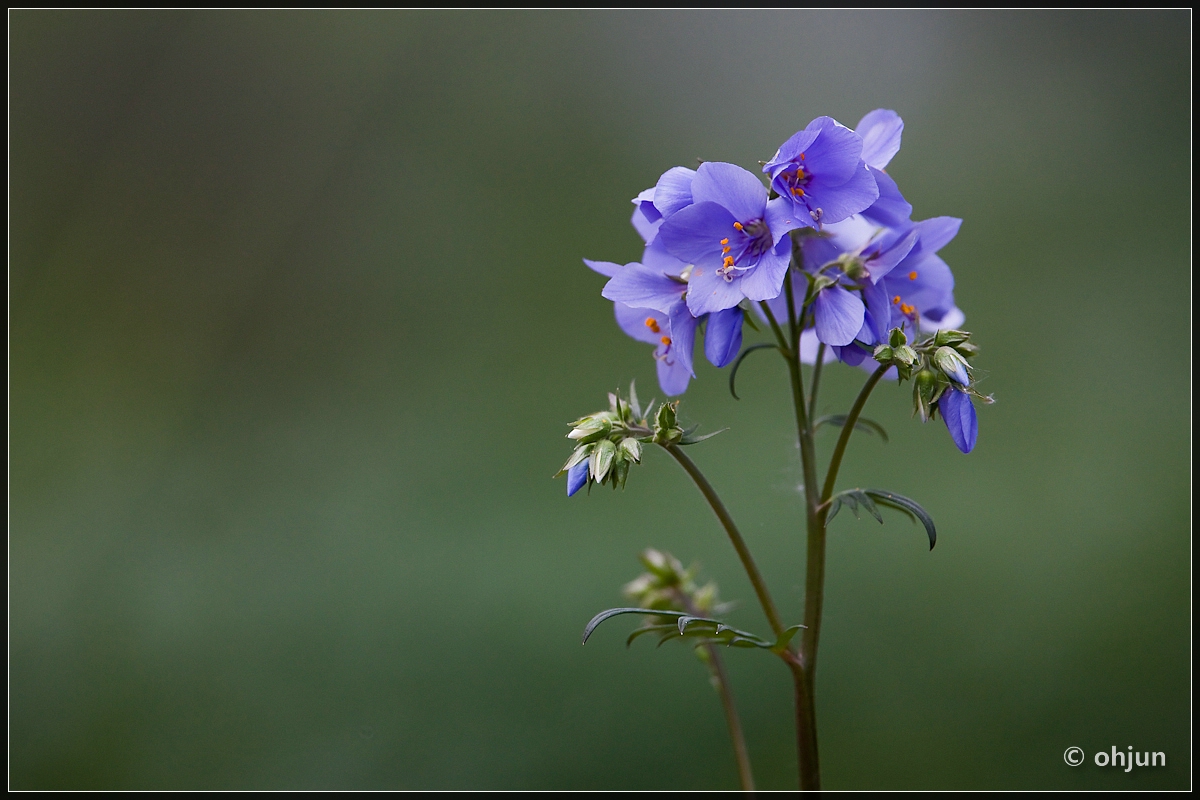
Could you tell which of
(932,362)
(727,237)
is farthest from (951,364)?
(727,237)

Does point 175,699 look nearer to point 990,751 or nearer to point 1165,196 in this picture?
point 990,751

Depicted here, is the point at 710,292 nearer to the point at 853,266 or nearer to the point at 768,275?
the point at 768,275

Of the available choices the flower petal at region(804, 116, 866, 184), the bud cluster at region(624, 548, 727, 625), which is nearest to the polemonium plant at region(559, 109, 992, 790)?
the flower petal at region(804, 116, 866, 184)

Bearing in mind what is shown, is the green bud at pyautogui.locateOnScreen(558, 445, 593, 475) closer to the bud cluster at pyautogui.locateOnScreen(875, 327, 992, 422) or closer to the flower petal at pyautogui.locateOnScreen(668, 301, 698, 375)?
the flower petal at pyautogui.locateOnScreen(668, 301, 698, 375)

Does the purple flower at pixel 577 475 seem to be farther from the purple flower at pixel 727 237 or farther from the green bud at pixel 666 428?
the purple flower at pixel 727 237

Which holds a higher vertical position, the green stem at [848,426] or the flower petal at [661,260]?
the flower petal at [661,260]

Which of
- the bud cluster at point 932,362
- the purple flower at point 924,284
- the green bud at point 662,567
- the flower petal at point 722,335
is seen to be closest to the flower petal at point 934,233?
the purple flower at point 924,284

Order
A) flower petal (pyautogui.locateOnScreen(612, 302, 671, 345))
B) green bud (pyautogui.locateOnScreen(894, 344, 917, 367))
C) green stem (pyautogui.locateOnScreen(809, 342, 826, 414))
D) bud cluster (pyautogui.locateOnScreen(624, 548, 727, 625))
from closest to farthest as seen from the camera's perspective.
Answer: green bud (pyautogui.locateOnScreen(894, 344, 917, 367)) < green stem (pyautogui.locateOnScreen(809, 342, 826, 414)) < flower petal (pyautogui.locateOnScreen(612, 302, 671, 345)) < bud cluster (pyautogui.locateOnScreen(624, 548, 727, 625))
